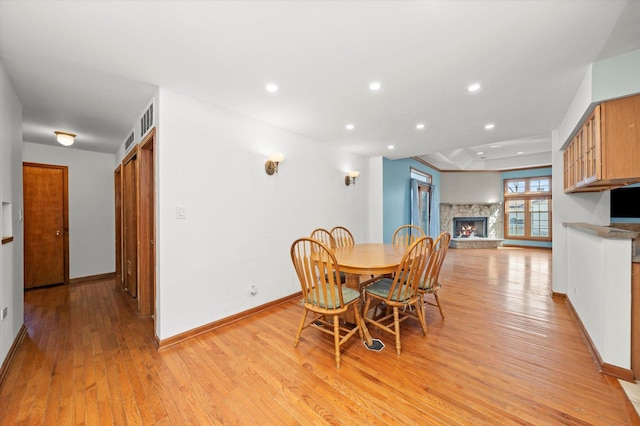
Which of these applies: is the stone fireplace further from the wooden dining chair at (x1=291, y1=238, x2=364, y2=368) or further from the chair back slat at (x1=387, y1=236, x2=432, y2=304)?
the wooden dining chair at (x1=291, y1=238, x2=364, y2=368)

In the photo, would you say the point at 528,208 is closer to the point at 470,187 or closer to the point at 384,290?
the point at 470,187

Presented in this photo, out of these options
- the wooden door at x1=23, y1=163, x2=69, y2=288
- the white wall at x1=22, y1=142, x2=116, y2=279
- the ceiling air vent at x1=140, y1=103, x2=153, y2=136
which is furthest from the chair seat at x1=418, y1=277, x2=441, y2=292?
the wooden door at x1=23, y1=163, x2=69, y2=288

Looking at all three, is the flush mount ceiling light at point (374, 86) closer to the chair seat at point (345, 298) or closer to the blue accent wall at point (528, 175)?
the chair seat at point (345, 298)

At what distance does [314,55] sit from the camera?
187 centimetres

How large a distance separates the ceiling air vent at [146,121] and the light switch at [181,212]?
92 centimetres

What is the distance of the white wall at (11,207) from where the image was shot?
6.58ft

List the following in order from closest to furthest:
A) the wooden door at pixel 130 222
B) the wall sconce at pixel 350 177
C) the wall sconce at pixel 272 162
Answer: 1. the wall sconce at pixel 272 162
2. the wooden door at pixel 130 222
3. the wall sconce at pixel 350 177

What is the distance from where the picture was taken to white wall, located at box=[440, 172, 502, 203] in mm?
8461

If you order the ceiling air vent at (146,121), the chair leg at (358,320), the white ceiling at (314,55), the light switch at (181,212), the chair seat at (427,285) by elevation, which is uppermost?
the white ceiling at (314,55)

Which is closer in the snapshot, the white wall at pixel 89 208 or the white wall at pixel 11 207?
the white wall at pixel 11 207

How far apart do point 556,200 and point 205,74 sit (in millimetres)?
4629

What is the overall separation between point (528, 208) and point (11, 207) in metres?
11.2

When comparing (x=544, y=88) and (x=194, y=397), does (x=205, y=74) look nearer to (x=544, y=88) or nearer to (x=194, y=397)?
(x=194, y=397)

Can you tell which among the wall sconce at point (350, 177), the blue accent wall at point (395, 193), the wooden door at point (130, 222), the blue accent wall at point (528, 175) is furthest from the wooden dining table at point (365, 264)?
the blue accent wall at point (528, 175)
